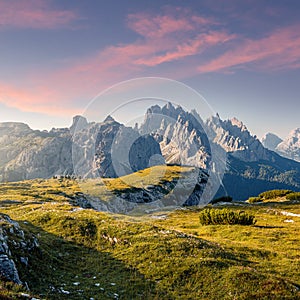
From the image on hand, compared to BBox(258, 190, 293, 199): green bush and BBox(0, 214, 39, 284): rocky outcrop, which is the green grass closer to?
BBox(0, 214, 39, 284): rocky outcrop

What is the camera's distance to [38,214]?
4088 centimetres

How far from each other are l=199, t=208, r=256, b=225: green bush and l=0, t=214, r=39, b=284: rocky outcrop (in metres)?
32.4

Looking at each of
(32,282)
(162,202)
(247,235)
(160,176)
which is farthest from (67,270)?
(160,176)

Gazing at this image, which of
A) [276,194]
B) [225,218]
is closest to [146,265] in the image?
[225,218]

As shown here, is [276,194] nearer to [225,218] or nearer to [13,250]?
[225,218]

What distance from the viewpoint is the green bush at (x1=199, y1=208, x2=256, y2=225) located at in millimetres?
46000

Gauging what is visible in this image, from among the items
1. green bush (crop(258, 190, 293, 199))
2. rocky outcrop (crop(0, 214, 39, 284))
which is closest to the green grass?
rocky outcrop (crop(0, 214, 39, 284))

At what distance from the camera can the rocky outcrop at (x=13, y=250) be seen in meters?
16.4

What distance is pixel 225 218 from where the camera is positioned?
46.9 m

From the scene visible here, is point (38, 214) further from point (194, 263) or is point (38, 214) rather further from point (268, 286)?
point (268, 286)

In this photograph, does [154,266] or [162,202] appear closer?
[154,266]

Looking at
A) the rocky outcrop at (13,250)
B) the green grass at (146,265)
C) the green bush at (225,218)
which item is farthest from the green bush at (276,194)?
the rocky outcrop at (13,250)

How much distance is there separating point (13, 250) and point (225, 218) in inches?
1418

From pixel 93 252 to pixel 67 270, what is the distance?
5.26 m
